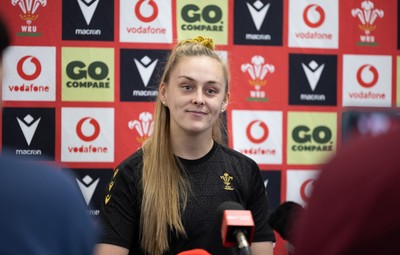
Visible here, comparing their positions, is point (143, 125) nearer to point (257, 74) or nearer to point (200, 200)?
point (257, 74)

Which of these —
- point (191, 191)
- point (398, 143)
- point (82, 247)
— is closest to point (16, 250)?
point (82, 247)

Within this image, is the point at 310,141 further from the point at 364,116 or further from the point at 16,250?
the point at 16,250

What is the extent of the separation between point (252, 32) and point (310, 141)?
0.64 metres

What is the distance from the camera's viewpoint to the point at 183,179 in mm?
1985

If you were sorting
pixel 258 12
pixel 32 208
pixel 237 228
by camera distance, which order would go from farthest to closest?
pixel 258 12 → pixel 237 228 → pixel 32 208

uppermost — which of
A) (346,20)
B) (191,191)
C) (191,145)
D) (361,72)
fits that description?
(346,20)

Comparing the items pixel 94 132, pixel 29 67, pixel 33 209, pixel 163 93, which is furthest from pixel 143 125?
pixel 33 209

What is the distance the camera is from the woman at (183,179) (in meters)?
1.89

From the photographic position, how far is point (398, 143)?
24.8 inches

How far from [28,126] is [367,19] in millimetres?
1849

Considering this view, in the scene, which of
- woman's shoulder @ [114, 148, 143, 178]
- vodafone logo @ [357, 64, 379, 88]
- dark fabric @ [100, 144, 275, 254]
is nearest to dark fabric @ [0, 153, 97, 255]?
dark fabric @ [100, 144, 275, 254]

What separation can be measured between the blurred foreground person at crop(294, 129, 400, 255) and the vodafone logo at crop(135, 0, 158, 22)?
106 inches

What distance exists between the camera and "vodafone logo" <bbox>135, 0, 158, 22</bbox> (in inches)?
129

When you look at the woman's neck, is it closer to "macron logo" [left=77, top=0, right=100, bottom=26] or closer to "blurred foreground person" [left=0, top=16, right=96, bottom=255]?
"blurred foreground person" [left=0, top=16, right=96, bottom=255]
